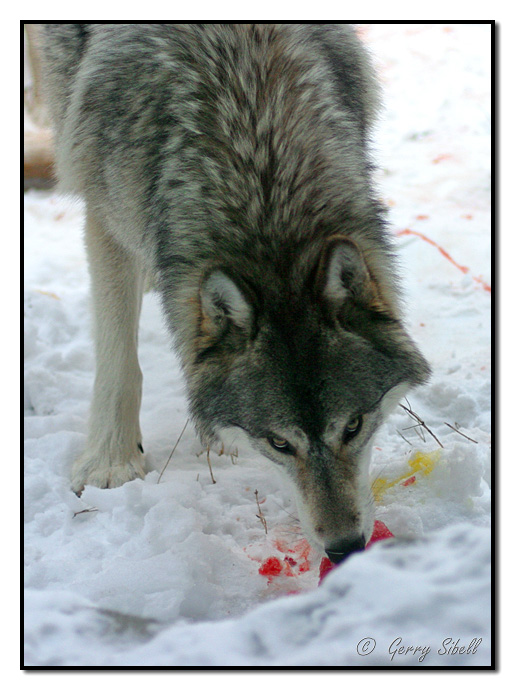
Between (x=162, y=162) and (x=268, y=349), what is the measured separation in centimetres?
89

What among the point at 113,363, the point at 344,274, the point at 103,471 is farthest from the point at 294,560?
the point at 113,363

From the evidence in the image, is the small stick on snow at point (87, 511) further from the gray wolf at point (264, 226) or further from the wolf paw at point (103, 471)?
the gray wolf at point (264, 226)

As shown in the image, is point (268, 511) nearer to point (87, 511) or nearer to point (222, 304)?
point (87, 511)

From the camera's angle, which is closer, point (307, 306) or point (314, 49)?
point (307, 306)

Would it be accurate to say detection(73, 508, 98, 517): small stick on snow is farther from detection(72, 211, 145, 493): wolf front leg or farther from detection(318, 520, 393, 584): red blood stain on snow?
detection(318, 520, 393, 584): red blood stain on snow

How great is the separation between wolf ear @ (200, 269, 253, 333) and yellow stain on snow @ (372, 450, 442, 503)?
1.06m

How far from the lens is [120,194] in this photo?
285cm

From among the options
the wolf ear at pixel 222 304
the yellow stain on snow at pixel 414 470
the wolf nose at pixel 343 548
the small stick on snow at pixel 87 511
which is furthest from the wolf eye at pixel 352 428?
the small stick on snow at pixel 87 511

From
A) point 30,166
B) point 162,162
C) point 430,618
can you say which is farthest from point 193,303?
point 30,166

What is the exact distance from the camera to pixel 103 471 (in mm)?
3189

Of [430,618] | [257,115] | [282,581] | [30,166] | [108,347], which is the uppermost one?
[30,166]

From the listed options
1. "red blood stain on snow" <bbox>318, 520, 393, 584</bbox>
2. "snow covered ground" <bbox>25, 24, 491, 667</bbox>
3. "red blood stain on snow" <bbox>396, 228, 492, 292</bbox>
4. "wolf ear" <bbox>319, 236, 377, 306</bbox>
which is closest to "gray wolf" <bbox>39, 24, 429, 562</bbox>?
"wolf ear" <bbox>319, 236, 377, 306</bbox>
